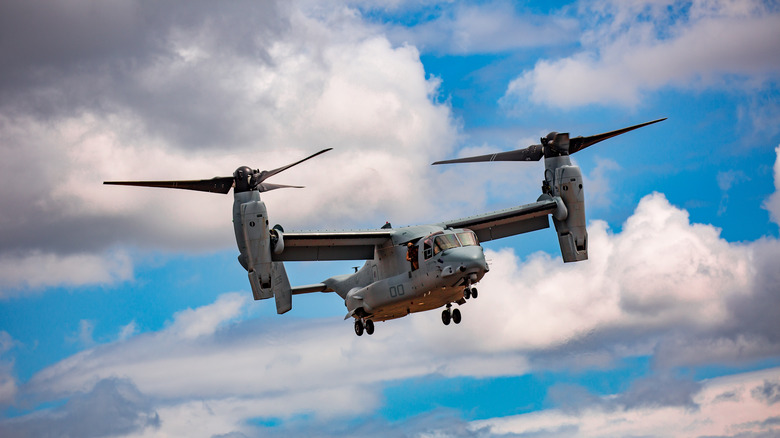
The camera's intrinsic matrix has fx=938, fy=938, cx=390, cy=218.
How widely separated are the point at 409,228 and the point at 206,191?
836 centimetres

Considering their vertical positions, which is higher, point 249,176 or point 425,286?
point 249,176

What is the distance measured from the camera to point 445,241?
3522 centimetres

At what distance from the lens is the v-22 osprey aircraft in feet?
116

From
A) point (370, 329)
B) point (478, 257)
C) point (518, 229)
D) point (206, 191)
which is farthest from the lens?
point (518, 229)

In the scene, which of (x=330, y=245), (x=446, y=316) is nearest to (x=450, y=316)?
(x=446, y=316)

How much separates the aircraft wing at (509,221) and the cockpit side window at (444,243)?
374 centimetres

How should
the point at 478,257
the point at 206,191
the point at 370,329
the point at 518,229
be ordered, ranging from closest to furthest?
the point at 478,257 < the point at 206,191 < the point at 370,329 < the point at 518,229

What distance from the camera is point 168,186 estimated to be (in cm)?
3609

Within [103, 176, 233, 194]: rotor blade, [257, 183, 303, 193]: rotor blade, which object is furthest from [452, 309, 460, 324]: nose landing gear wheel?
[103, 176, 233, 194]: rotor blade

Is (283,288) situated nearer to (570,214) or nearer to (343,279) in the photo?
(343,279)

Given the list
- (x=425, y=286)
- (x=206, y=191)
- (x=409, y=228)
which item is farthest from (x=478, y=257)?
(x=206, y=191)

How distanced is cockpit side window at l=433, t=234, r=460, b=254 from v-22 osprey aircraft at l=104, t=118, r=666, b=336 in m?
0.04

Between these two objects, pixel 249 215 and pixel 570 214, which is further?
pixel 570 214

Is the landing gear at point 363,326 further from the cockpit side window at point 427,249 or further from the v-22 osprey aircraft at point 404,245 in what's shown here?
the cockpit side window at point 427,249
